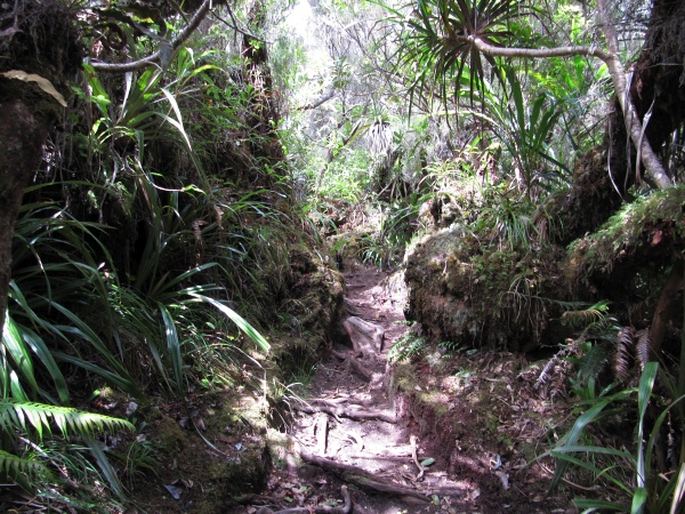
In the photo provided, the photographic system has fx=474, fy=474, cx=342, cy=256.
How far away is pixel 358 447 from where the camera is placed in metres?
3.37

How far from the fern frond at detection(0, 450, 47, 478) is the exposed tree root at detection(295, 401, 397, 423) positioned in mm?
2083

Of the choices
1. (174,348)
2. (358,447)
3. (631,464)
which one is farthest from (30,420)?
(631,464)

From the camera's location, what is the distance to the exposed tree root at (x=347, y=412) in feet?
12.0

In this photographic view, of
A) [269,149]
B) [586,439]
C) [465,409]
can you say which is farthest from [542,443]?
[269,149]

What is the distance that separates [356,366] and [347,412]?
77 centimetres

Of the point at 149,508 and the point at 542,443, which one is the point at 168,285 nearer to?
the point at 149,508

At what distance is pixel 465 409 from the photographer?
321 centimetres

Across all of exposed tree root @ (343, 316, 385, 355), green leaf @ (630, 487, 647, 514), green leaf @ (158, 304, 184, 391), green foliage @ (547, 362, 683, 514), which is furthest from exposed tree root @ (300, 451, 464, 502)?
exposed tree root @ (343, 316, 385, 355)

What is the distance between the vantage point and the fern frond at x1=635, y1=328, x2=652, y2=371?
242cm

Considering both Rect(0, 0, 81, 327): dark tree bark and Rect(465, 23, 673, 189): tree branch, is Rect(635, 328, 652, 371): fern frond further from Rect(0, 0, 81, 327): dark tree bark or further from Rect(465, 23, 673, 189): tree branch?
Rect(0, 0, 81, 327): dark tree bark

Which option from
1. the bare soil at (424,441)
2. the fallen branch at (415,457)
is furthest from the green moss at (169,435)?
the fallen branch at (415,457)

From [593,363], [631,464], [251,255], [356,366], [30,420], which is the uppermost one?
[251,255]

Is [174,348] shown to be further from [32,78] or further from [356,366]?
[356,366]

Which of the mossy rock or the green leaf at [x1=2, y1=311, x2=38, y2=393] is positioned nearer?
the green leaf at [x1=2, y1=311, x2=38, y2=393]
